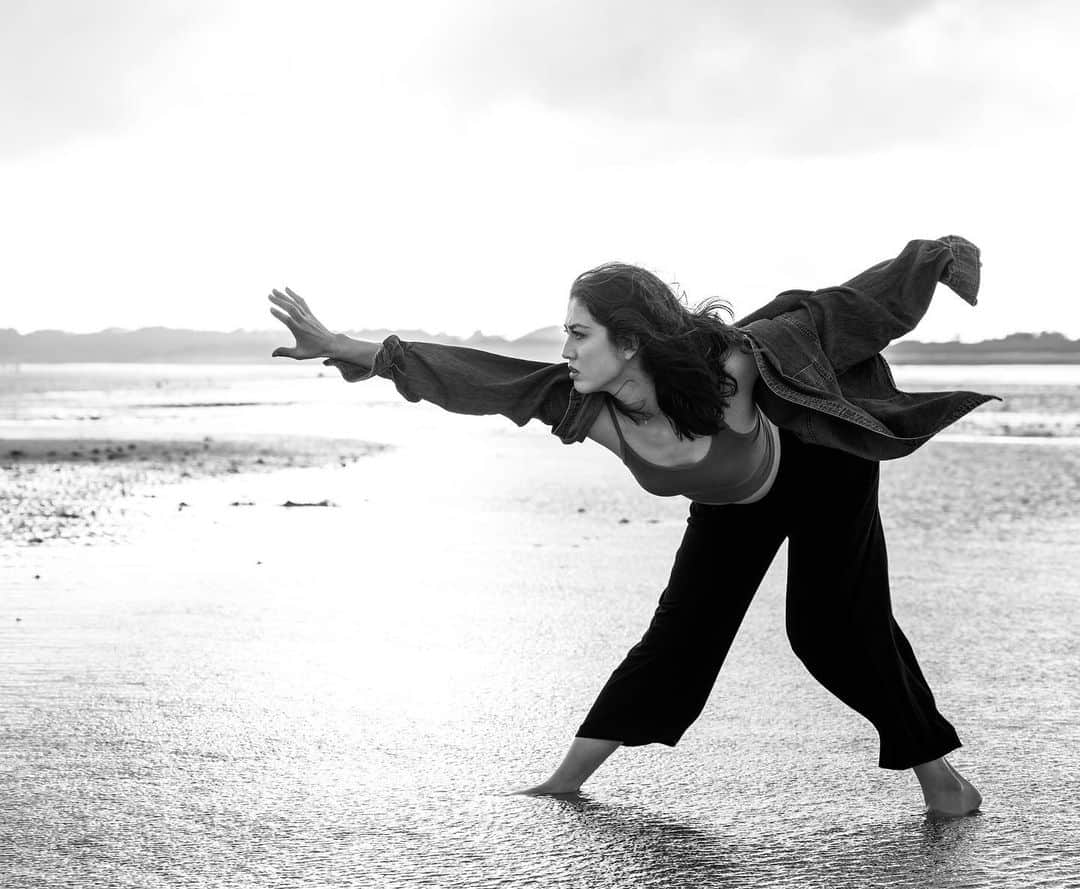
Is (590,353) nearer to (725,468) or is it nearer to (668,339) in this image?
(668,339)

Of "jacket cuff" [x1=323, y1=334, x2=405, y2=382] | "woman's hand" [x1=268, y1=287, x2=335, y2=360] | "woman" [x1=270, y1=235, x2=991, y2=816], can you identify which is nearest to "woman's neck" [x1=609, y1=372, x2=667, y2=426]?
"woman" [x1=270, y1=235, x2=991, y2=816]

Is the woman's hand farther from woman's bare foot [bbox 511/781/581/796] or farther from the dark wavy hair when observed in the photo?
woman's bare foot [bbox 511/781/581/796]

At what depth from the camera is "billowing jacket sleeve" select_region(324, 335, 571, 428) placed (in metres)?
3.65

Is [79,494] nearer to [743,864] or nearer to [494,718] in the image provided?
[494,718]

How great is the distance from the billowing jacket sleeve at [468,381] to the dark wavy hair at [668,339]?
0.24m

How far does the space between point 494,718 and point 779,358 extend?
184cm

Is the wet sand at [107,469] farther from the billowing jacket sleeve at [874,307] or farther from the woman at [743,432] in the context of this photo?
the billowing jacket sleeve at [874,307]

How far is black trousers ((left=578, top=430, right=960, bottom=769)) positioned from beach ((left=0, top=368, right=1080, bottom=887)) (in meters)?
0.24

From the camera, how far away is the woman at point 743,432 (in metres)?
3.52

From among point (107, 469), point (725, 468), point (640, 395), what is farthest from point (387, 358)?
point (107, 469)

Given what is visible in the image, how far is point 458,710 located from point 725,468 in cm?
168

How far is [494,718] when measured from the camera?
4680 mm

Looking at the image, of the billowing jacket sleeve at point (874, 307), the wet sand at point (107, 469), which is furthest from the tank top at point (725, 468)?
the wet sand at point (107, 469)

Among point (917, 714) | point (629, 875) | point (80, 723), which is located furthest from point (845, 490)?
point (80, 723)
